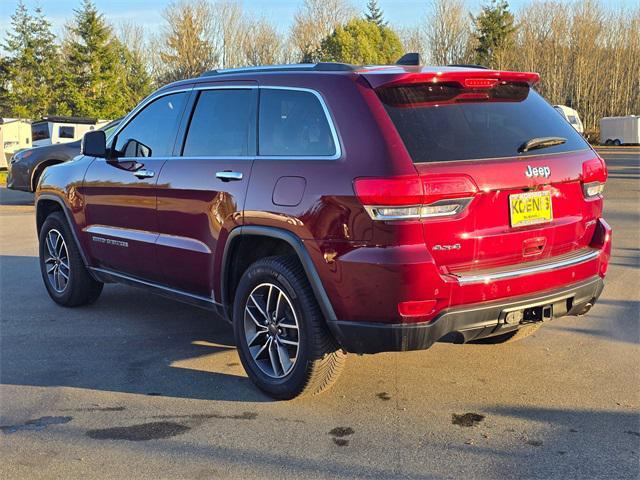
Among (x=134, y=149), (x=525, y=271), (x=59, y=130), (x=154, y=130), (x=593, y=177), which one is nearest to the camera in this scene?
(x=525, y=271)

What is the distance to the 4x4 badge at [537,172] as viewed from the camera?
12.0 feet

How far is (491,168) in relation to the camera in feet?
11.6

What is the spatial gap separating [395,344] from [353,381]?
897 millimetres

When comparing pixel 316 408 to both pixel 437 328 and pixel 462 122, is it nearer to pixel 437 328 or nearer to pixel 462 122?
pixel 437 328

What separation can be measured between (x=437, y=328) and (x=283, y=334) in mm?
975

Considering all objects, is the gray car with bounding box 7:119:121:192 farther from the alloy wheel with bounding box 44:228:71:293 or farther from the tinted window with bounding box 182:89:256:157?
the tinted window with bounding box 182:89:256:157

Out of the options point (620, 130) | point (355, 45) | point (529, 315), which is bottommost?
point (529, 315)

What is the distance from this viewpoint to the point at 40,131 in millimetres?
22969

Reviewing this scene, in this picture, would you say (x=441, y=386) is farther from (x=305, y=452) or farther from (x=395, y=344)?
(x=305, y=452)

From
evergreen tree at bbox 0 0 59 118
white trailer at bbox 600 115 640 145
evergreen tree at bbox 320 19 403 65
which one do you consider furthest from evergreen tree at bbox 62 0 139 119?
white trailer at bbox 600 115 640 145

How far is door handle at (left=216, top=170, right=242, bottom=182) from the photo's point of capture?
413cm

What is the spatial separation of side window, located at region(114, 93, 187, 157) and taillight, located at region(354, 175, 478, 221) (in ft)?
6.43

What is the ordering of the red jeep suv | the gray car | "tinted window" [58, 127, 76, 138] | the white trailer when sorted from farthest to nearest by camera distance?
the white trailer
"tinted window" [58, 127, 76, 138]
the gray car
the red jeep suv

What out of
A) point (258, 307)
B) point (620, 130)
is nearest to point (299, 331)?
point (258, 307)
